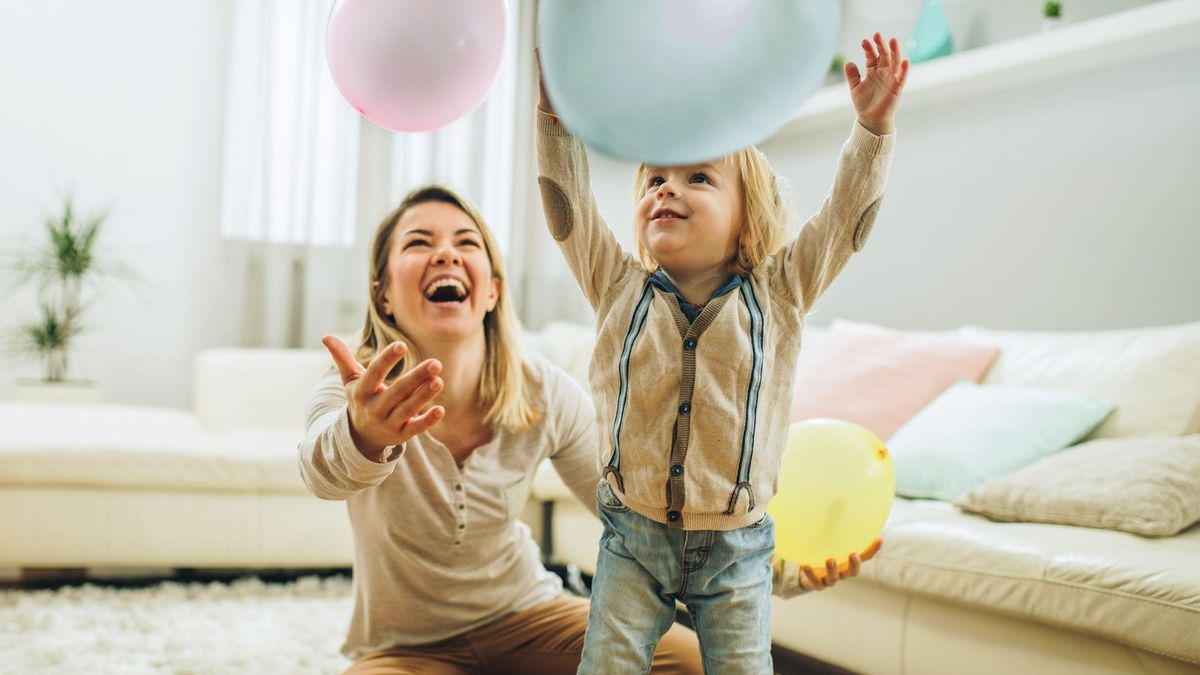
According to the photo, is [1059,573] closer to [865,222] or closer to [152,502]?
[865,222]

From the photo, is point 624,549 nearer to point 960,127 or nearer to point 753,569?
point 753,569

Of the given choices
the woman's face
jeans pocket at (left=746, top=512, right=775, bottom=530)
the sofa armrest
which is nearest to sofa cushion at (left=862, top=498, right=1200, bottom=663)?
jeans pocket at (left=746, top=512, right=775, bottom=530)

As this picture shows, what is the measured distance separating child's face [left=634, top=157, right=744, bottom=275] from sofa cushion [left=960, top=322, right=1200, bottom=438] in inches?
53.1

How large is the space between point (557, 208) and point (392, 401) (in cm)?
27

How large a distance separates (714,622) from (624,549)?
4.7 inches

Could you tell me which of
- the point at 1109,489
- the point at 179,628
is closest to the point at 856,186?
the point at 1109,489

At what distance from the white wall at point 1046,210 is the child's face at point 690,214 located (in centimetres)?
194

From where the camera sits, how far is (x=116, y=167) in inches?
143

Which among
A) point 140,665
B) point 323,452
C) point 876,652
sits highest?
point 323,452

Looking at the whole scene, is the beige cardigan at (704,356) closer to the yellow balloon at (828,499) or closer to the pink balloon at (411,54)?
the yellow balloon at (828,499)

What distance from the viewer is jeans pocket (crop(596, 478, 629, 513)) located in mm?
991

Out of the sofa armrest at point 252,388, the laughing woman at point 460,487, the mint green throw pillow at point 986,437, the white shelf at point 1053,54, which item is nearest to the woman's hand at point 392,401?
the laughing woman at point 460,487

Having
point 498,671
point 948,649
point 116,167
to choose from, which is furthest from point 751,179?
point 116,167

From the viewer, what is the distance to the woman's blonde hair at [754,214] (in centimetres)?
101
